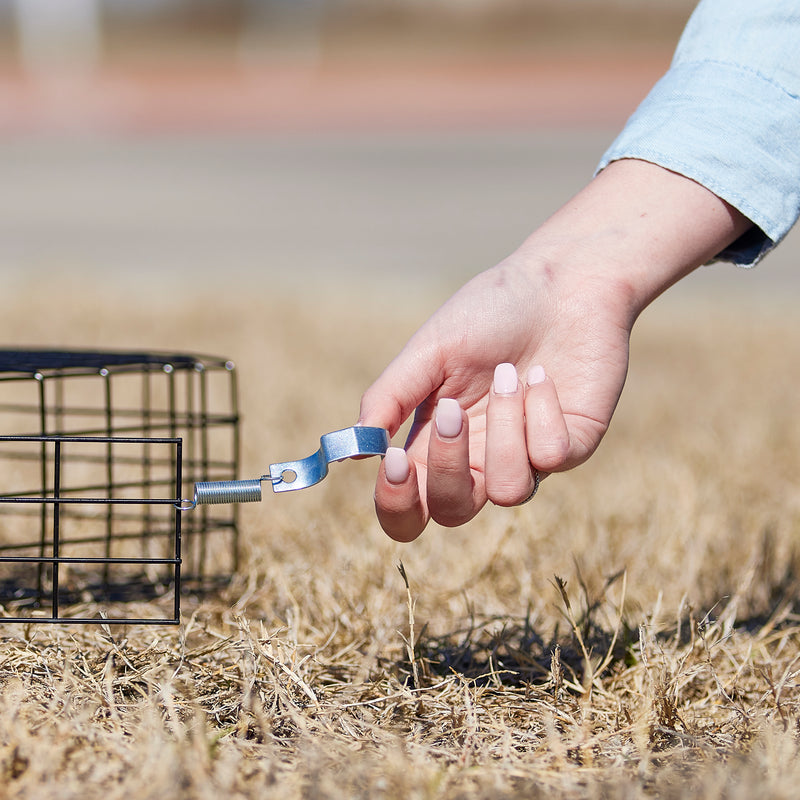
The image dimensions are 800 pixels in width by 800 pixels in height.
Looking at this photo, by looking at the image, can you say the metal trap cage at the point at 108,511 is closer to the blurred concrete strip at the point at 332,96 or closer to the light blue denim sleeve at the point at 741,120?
the light blue denim sleeve at the point at 741,120

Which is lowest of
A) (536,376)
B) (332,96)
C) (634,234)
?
(536,376)

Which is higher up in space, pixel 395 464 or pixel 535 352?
pixel 535 352

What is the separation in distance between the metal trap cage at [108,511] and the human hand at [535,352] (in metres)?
0.28

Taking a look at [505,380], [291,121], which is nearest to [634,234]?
[505,380]

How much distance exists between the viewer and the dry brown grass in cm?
93

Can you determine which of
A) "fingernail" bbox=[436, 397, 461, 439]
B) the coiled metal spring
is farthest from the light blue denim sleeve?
the coiled metal spring

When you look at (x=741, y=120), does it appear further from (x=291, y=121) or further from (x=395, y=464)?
(x=291, y=121)

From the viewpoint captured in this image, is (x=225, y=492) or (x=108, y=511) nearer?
(x=225, y=492)

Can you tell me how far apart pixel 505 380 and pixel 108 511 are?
91 centimetres

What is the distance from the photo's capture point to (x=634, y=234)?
1.21 meters

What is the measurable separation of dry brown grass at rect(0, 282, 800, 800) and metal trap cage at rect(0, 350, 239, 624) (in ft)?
0.30

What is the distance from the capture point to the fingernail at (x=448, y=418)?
0.99 m

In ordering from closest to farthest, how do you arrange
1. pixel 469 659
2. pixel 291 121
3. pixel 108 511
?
pixel 469 659
pixel 108 511
pixel 291 121

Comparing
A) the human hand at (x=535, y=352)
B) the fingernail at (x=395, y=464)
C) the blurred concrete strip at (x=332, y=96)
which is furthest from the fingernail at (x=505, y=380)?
the blurred concrete strip at (x=332, y=96)
